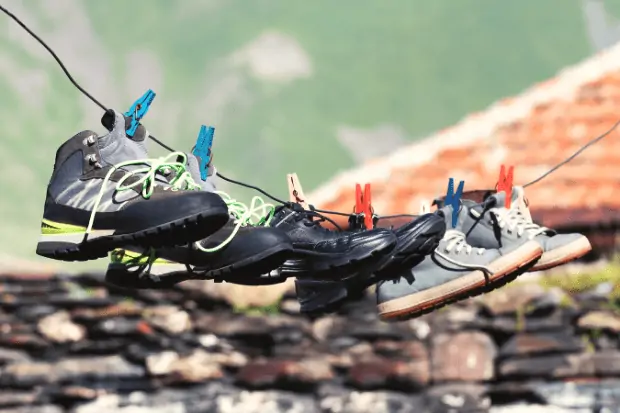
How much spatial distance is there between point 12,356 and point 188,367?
4.04ft

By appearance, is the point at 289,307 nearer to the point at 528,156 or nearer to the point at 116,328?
the point at 116,328

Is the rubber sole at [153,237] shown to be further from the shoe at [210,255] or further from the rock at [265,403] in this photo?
the rock at [265,403]

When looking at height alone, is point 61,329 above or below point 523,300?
above

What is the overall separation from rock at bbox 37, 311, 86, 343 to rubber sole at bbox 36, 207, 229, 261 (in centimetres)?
586

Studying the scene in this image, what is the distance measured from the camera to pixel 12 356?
9.55 metres

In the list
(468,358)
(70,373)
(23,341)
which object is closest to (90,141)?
(468,358)

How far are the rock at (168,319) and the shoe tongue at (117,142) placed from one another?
570cm

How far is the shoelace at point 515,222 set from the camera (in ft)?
16.6

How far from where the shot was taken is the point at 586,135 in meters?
10.6

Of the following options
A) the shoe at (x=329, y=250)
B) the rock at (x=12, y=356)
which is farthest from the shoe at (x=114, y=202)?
the rock at (x=12, y=356)

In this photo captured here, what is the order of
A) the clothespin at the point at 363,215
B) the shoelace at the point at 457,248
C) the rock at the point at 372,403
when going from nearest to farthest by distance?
the clothespin at the point at 363,215, the shoelace at the point at 457,248, the rock at the point at 372,403

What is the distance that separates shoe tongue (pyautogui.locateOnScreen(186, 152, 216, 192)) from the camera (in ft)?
13.1

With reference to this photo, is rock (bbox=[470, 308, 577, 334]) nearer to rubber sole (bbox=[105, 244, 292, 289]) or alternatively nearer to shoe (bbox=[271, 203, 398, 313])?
shoe (bbox=[271, 203, 398, 313])

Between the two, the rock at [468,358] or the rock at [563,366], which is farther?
the rock at [468,358]
